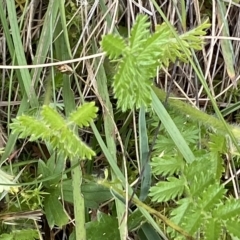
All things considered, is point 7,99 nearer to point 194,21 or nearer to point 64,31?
point 64,31

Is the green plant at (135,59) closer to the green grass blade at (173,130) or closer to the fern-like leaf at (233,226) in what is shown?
the green grass blade at (173,130)

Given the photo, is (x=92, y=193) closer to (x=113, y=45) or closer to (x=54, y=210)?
(x=54, y=210)

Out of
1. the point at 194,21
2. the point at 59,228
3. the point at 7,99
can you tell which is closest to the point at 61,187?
the point at 59,228

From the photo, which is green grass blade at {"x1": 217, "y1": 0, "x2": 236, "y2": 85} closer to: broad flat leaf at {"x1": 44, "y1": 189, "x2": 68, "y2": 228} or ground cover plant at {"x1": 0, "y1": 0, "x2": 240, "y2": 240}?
ground cover plant at {"x1": 0, "y1": 0, "x2": 240, "y2": 240}

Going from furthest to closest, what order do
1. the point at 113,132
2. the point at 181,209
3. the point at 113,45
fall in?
1. the point at 113,132
2. the point at 181,209
3. the point at 113,45

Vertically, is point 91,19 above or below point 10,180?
above

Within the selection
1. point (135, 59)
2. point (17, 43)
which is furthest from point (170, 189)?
point (17, 43)
